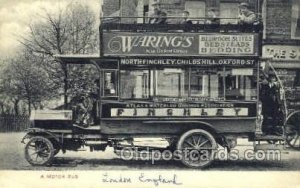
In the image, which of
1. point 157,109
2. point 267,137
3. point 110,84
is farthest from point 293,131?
point 110,84

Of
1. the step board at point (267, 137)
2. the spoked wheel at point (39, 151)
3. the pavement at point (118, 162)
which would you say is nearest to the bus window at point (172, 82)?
the pavement at point (118, 162)

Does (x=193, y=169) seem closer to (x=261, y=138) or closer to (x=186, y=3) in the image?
(x=261, y=138)

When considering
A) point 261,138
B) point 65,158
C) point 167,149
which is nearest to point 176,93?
point 167,149

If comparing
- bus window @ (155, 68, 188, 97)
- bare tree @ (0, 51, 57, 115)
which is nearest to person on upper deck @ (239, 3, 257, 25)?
bus window @ (155, 68, 188, 97)

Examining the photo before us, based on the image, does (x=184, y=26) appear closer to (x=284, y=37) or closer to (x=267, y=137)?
(x=267, y=137)

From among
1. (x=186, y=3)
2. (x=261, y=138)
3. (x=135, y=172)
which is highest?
(x=186, y=3)

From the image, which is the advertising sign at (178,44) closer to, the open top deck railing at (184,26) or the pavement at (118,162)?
the open top deck railing at (184,26)
